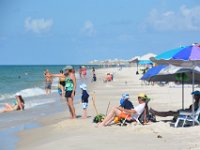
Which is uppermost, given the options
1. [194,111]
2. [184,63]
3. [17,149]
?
[184,63]

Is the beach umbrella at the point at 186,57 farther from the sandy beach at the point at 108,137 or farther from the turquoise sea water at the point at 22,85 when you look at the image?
the turquoise sea water at the point at 22,85

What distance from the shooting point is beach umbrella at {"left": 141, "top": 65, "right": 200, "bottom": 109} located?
9712 mm

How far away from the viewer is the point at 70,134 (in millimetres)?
9875

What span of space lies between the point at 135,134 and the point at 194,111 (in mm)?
1604

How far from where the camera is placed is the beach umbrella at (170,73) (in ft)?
31.9

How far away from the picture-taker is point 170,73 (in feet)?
32.8

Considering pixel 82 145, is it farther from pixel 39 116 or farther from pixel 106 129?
pixel 39 116

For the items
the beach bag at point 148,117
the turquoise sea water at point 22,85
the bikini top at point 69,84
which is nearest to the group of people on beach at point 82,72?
the turquoise sea water at point 22,85

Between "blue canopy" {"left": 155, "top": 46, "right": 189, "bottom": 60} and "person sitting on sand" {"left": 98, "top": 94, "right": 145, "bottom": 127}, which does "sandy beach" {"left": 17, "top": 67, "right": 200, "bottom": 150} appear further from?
"blue canopy" {"left": 155, "top": 46, "right": 189, "bottom": 60}

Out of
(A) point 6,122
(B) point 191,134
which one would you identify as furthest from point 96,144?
(A) point 6,122

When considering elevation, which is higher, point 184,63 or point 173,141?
point 184,63

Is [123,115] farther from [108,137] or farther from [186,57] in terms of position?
[186,57]


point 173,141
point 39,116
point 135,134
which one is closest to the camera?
point 173,141

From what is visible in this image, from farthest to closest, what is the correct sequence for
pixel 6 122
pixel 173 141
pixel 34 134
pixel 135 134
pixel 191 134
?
pixel 6 122
pixel 34 134
pixel 135 134
pixel 191 134
pixel 173 141
